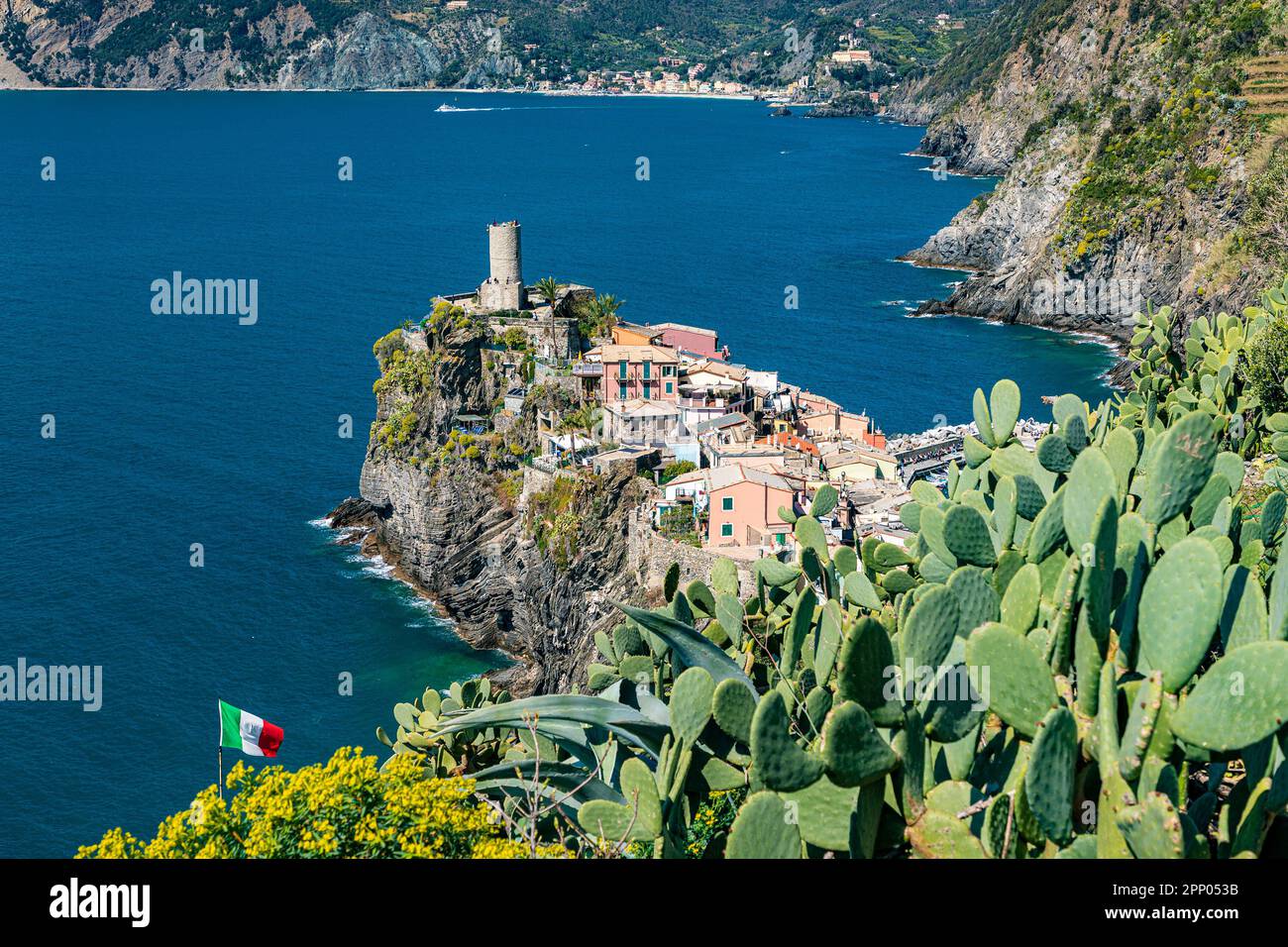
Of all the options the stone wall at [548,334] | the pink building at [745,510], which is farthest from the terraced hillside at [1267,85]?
the pink building at [745,510]

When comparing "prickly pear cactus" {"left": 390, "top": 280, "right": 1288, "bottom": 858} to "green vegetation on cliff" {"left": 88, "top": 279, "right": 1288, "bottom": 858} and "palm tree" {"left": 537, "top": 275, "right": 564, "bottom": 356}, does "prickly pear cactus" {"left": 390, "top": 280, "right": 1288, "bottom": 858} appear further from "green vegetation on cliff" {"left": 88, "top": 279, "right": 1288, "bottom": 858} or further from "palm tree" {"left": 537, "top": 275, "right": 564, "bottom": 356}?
"palm tree" {"left": 537, "top": 275, "right": 564, "bottom": 356}

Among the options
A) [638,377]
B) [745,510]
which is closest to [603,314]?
[638,377]

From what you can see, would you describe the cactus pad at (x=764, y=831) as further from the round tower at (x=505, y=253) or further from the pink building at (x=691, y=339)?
the pink building at (x=691, y=339)

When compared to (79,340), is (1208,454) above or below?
above

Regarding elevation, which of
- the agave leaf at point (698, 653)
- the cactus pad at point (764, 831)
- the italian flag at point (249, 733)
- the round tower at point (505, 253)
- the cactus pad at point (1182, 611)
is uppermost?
the round tower at point (505, 253)

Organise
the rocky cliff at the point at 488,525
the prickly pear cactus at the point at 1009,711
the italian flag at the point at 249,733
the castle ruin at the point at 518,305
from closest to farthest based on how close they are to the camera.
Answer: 1. the prickly pear cactus at the point at 1009,711
2. the italian flag at the point at 249,733
3. the rocky cliff at the point at 488,525
4. the castle ruin at the point at 518,305
